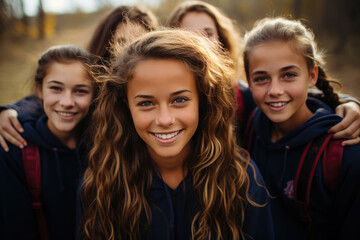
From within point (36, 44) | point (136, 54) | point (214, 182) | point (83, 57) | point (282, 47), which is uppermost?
point (36, 44)

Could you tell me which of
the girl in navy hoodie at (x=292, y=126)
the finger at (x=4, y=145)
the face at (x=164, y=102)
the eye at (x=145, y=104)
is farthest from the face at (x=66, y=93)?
the girl in navy hoodie at (x=292, y=126)

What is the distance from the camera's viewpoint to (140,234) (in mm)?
1771

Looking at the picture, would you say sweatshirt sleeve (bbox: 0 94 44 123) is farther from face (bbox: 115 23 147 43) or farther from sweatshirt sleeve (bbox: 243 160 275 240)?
sweatshirt sleeve (bbox: 243 160 275 240)

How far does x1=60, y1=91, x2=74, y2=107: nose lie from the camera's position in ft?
7.23

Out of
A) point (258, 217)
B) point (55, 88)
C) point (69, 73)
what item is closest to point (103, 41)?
point (69, 73)

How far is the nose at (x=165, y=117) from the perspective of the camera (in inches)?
62.7

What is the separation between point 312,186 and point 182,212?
96 cm

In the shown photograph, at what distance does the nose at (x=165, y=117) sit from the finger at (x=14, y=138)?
132 centimetres

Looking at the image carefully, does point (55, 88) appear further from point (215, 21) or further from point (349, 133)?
point (349, 133)

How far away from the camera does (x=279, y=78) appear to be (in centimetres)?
208

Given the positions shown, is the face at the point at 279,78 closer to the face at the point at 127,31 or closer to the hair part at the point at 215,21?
the hair part at the point at 215,21

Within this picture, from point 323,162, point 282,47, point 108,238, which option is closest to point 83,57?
point 108,238

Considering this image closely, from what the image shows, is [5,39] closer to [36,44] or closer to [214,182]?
[36,44]

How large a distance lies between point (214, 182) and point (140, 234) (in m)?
0.61
